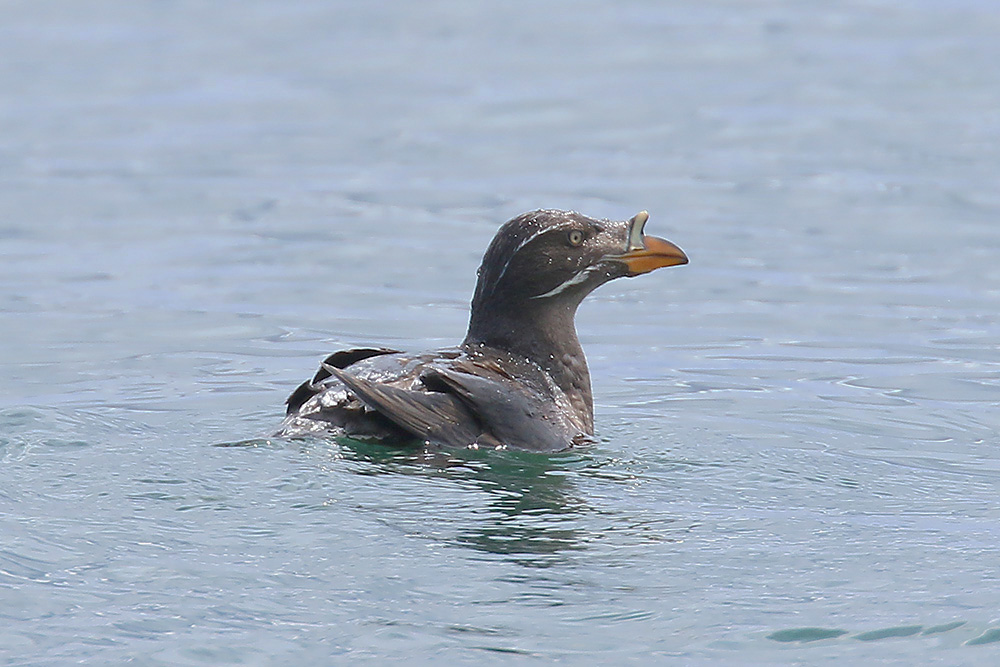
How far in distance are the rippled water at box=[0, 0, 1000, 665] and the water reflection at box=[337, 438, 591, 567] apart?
0.02 m

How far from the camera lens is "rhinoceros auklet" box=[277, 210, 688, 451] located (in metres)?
8.05

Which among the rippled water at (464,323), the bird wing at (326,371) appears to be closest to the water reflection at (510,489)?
the rippled water at (464,323)

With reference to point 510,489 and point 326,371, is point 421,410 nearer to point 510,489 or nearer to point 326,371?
point 510,489

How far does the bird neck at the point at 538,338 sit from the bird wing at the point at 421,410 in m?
0.87

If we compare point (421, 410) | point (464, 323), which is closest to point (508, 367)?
point (421, 410)

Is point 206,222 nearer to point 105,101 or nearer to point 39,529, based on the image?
point 105,101

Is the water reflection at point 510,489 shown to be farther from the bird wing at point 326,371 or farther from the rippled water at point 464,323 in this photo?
the bird wing at point 326,371

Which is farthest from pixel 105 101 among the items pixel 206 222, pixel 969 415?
pixel 969 415

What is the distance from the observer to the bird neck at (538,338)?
8891 millimetres

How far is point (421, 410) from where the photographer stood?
7934 mm

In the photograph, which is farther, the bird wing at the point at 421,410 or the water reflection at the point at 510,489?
the bird wing at the point at 421,410

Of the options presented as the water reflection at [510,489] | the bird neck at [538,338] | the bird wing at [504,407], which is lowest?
the water reflection at [510,489]

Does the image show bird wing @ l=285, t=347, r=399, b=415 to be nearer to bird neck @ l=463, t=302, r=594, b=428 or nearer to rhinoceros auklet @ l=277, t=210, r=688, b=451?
rhinoceros auklet @ l=277, t=210, r=688, b=451

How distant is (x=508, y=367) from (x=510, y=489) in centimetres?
106
